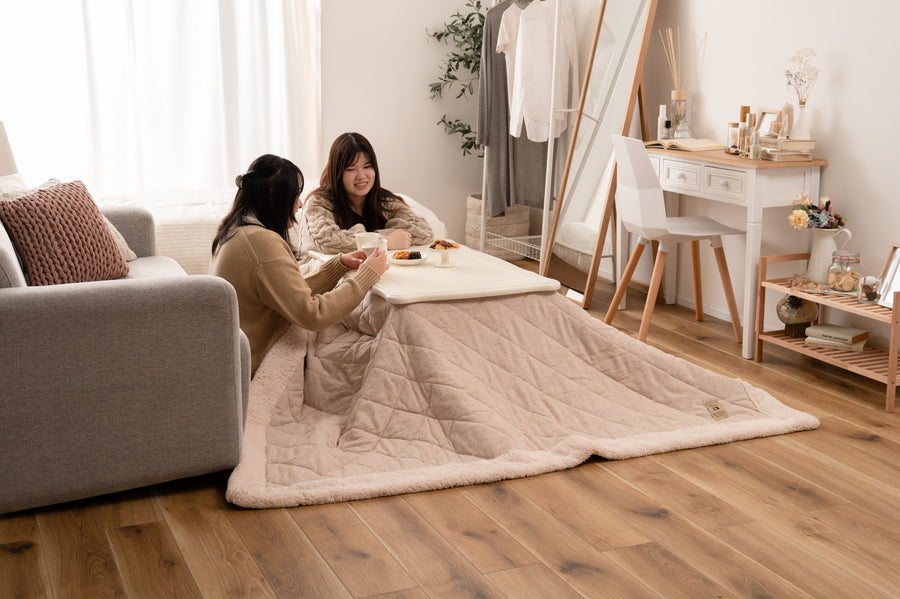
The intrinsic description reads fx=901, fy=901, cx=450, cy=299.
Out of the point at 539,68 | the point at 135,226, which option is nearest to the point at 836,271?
the point at 539,68

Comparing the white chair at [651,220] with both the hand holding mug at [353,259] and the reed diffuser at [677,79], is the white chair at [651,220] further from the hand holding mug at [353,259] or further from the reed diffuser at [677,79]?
the hand holding mug at [353,259]

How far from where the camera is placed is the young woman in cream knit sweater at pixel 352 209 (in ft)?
11.1

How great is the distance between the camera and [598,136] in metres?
4.62

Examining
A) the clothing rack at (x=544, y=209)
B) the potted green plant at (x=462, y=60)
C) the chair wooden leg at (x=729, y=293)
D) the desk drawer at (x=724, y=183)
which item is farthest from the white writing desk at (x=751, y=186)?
the potted green plant at (x=462, y=60)

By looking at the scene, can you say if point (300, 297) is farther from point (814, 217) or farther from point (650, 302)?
point (814, 217)

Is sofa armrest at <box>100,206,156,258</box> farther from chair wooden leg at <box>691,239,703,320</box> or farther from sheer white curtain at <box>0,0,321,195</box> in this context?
chair wooden leg at <box>691,239,703,320</box>

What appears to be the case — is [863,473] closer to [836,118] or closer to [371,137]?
[836,118]

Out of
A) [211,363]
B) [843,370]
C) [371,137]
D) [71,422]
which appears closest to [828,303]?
[843,370]

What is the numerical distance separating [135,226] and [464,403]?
67.1 inches

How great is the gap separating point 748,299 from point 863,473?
1217 mm

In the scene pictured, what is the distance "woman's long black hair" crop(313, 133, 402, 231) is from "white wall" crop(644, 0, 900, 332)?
1.70 m

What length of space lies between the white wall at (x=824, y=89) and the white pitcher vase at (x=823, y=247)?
0.47 ft

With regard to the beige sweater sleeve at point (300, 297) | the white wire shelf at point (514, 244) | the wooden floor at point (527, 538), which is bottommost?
the wooden floor at point (527, 538)

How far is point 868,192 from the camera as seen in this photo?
3.50m
